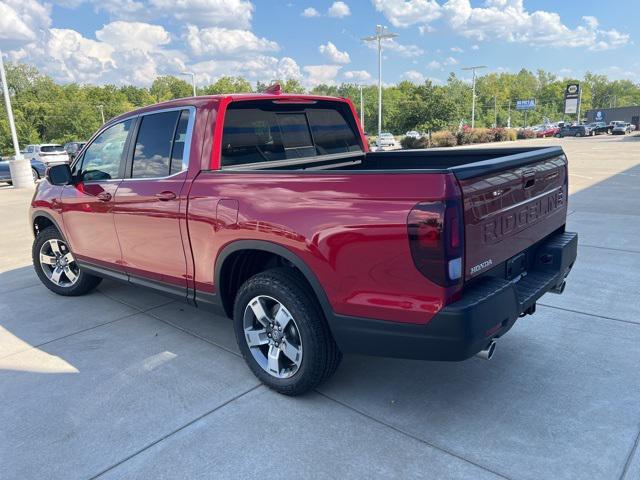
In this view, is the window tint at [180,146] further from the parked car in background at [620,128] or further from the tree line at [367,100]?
the parked car in background at [620,128]

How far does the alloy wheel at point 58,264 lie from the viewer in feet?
17.1

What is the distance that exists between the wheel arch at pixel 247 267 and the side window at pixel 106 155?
59.8 inches

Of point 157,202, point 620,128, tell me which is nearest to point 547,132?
point 620,128

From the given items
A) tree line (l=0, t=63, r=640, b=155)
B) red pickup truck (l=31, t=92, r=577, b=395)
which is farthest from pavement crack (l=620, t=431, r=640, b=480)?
tree line (l=0, t=63, r=640, b=155)

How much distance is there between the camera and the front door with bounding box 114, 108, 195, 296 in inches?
142

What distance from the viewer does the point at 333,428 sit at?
9.27 ft

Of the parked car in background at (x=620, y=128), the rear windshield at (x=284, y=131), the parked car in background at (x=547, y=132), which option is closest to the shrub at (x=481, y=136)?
the parked car in background at (x=547, y=132)

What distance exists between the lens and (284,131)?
4.03 metres

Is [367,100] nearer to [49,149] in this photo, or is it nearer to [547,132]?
[547,132]

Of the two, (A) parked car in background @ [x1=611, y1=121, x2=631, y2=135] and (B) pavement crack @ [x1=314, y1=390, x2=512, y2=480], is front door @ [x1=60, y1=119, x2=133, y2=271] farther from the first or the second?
(A) parked car in background @ [x1=611, y1=121, x2=631, y2=135]

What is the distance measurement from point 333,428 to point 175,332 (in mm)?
1928

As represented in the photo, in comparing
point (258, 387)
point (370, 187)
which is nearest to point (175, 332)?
point (258, 387)

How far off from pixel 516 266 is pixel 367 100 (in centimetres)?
8974

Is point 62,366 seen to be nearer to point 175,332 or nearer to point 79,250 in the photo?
point 175,332
